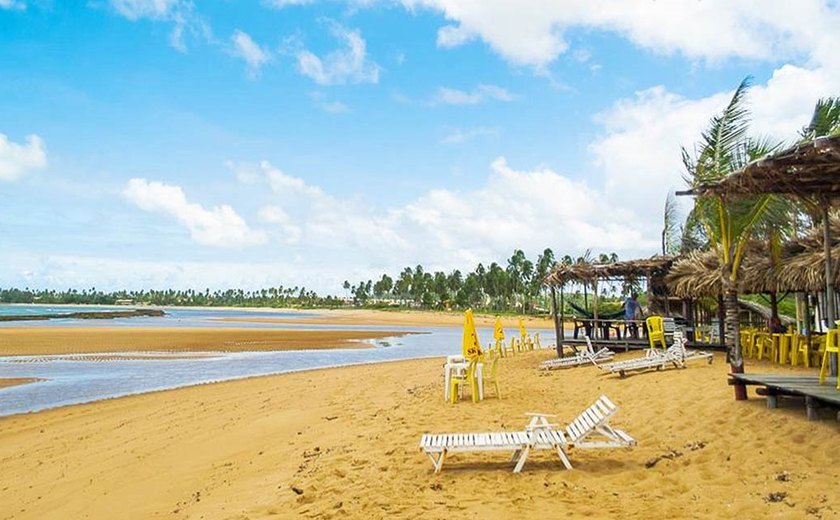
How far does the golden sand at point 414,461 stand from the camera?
489 cm

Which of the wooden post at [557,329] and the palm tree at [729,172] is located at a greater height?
the palm tree at [729,172]

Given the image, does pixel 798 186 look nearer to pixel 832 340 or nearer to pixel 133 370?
pixel 832 340

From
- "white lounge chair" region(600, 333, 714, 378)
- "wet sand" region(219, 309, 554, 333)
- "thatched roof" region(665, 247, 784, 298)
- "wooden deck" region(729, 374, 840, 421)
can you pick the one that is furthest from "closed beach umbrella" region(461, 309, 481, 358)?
"wet sand" region(219, 309, 554, 333)

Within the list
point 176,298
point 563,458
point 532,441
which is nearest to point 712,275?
point 563,458

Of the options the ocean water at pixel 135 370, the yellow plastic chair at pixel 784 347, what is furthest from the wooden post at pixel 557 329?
the yellow plastic chair at pixel 784 347

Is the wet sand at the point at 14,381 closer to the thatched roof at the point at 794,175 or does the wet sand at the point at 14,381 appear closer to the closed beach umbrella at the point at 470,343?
the closed beach umbrella at the point at 470,343

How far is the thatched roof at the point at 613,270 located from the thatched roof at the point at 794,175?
9.10 metres

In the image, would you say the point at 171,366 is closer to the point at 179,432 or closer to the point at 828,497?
the point at 179,432

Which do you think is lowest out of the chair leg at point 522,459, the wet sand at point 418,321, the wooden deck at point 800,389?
the wet sand at point 418,321

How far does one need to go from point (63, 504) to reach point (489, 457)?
183 inches

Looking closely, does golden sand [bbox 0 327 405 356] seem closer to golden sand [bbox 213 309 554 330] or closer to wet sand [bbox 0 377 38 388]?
wet sand [bbox 0 377 38 388]

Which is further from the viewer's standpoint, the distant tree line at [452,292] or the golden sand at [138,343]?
the distant tree line at [452,292]

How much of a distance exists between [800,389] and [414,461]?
419 centimetres

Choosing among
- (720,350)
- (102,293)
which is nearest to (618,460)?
(720,350)
